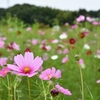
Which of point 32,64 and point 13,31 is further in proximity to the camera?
point 13,31

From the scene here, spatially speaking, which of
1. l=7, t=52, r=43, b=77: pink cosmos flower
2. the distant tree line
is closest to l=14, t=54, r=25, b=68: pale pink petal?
l=7, t=52, r=43, b=77: pink cosmos flower

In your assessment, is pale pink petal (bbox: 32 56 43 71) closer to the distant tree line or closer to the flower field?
the flower field

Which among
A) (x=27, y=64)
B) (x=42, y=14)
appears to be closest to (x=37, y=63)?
(x=27, y=64)

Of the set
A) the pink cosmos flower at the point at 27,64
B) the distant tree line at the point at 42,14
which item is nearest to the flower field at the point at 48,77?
the pink cosmos flower at the point at 27,64

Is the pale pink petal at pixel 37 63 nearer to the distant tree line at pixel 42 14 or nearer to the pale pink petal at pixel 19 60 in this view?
the pale pink petal at pixel 19 60

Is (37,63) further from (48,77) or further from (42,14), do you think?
(42,14)

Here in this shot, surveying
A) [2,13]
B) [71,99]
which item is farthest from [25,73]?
[2,13]

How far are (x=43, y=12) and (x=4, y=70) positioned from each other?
15.0 m

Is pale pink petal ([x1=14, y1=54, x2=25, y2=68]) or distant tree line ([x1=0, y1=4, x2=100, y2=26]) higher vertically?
distant tree line ([x1=0, y1=4, x2=100, y2=26])

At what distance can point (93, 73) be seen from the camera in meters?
2.74

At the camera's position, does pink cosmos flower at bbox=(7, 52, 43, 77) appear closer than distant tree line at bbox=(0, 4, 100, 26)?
Yes

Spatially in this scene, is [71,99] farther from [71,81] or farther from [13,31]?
[13,31]

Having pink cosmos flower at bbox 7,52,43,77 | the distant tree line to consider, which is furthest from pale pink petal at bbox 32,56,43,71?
the distant tree line

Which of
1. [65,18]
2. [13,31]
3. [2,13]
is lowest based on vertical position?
[13,31]
